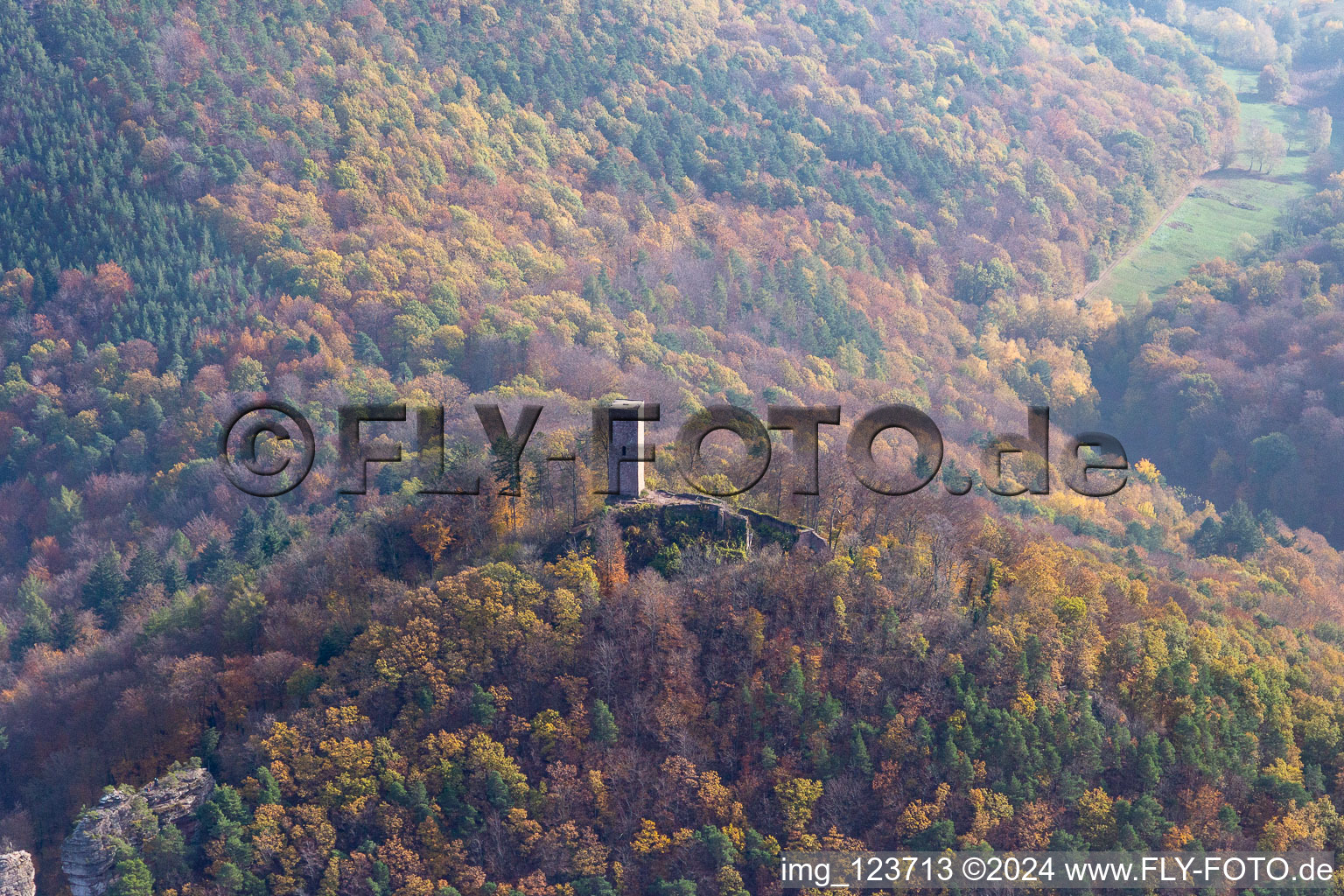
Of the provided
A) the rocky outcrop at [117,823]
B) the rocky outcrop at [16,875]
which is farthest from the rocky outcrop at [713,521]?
the rocky outcrop at [16,875]

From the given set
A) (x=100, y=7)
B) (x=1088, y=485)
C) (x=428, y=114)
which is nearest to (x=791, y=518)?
(x=1088, y=485)

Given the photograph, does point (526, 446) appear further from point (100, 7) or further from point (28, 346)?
point (100, 7)

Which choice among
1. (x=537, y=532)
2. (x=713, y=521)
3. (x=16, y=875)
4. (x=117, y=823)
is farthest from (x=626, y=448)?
(x=16, y=875)

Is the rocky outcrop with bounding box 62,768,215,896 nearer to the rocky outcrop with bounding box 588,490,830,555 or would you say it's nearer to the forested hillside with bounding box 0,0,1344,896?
the forested hillside with bounding box 0,0,1344,896

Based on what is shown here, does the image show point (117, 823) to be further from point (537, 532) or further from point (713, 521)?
point (713, 521)

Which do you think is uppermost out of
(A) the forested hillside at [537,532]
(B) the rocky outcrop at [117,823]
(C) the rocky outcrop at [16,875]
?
(A) the forested hillside at [537,532]

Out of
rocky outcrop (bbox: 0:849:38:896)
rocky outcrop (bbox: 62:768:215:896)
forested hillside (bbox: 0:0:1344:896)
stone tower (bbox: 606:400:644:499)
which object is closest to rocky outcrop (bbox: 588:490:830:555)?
stone tower (bbox: 606:400:644:499)

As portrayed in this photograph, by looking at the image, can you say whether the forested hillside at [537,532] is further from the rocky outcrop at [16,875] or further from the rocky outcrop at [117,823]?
the rocky outcrop at [16,875]
